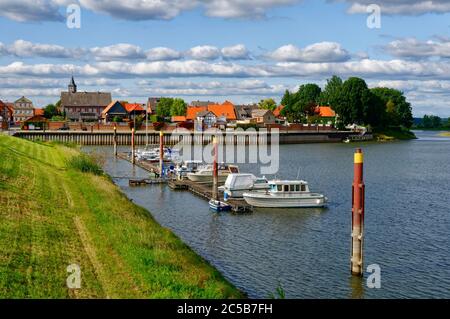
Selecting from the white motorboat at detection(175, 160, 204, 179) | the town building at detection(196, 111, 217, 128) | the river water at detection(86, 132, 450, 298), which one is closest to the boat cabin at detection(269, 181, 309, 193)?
the river water at detection(86, 132, 450, 298)

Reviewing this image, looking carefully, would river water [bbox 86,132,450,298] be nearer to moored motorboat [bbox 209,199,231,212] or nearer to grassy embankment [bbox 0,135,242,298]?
moored motorboat [bbox 209,199,231,212]

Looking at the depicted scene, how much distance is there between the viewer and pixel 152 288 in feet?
63.3

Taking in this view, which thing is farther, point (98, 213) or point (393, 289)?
point (98, 213)

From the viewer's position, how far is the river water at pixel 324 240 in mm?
27266

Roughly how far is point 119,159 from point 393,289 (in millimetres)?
75930

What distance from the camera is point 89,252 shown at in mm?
24141

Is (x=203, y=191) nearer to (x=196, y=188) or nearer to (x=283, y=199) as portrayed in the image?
(x=196, y=188)

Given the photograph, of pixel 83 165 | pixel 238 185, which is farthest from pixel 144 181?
pixel 238 185

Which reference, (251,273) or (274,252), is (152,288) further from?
(274,252)

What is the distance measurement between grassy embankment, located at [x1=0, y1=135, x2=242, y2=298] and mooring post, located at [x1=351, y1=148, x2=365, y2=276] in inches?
268

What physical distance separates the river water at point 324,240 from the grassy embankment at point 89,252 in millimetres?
4064

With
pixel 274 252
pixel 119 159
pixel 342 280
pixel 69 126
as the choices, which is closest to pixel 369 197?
pixel 274 252

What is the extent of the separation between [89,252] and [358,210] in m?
12.1
